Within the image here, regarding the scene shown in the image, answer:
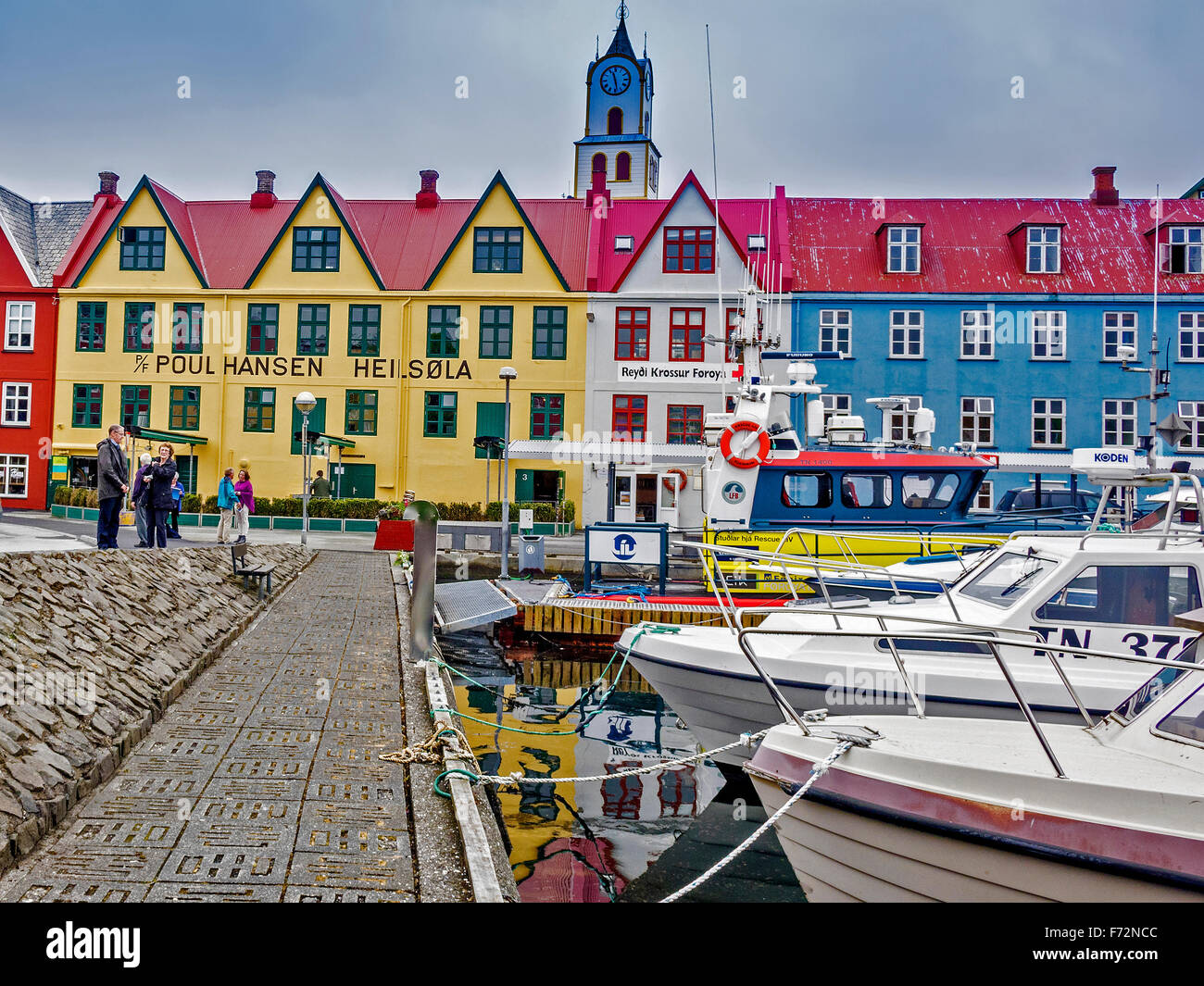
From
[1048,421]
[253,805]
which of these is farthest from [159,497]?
[1048,421]

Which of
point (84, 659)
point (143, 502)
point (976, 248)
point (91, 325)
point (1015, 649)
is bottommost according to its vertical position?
point (84, 659)

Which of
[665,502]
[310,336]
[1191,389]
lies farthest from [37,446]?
[1191,389]

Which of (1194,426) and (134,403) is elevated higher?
(134,403)

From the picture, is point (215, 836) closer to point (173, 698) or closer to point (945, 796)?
point (173, 698)

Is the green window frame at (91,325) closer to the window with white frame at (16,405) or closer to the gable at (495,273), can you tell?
the window with white frame at (16,405)

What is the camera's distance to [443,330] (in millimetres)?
35531

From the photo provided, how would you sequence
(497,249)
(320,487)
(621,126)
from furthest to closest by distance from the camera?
(621,126), (497,249), (320,487)

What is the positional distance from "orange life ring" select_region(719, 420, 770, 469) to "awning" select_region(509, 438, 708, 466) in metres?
9.42

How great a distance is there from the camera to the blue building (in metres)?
32.1

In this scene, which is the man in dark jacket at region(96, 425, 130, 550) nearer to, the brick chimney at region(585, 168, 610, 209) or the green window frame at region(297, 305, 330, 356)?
the green window frame at region(297, 305, 330, 356)

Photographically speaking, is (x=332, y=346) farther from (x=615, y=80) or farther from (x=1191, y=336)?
(x=615, y=80)

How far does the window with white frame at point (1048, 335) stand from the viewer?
1271 inches

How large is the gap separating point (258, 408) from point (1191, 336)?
3411 cm
